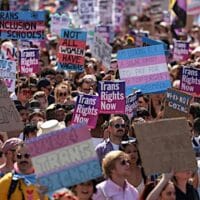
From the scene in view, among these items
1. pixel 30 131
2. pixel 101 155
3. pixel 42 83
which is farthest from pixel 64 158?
pixel 42 83

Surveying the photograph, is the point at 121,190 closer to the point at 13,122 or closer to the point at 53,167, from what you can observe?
the point at 53,167

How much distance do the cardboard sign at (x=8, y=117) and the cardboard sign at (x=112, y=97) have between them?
1.73 meters

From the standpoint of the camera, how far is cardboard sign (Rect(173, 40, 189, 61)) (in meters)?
21.2

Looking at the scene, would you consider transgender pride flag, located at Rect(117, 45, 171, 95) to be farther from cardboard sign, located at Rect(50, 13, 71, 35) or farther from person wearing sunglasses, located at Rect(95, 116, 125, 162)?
cardboard sign, located at Rect(50, 13, 71, 35)

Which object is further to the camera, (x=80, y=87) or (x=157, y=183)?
(x=80, y=87)

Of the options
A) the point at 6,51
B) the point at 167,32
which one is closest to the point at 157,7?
the point at 167,32

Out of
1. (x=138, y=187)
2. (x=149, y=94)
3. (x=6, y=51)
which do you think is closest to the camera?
(x=138, y=187)

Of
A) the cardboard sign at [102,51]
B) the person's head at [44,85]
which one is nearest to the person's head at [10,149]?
the person's head at [44,85]

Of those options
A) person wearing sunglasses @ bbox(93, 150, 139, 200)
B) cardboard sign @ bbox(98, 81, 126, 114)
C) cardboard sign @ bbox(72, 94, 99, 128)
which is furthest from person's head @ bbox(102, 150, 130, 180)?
cardboard sign @ bbox(98, 81, 126, 114)

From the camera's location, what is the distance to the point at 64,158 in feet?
27.2

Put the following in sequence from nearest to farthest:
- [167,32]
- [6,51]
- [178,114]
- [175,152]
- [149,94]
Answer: [175,152] < [178,114] < [149,94] < [6,51] < [167,32]

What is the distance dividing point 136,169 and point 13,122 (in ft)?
5.83

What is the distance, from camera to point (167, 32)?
27406 millimetres

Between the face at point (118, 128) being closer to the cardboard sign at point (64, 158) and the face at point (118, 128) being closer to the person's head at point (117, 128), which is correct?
the person's head at point (117, 128)
